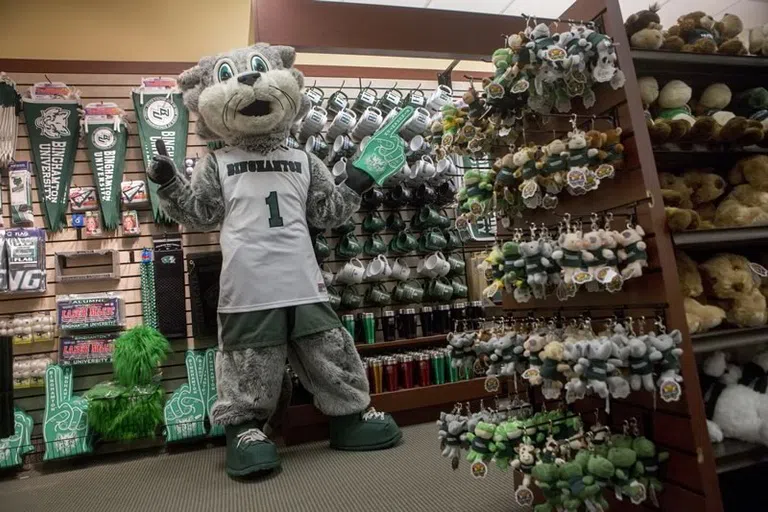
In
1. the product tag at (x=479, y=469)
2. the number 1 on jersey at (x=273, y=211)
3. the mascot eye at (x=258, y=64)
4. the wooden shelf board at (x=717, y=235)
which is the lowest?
the product tag at (x=479, y=469)

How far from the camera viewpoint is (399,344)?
2945mm

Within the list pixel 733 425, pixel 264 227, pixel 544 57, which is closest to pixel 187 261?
pixel 264 227

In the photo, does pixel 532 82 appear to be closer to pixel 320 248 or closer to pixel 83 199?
pixel 320 248

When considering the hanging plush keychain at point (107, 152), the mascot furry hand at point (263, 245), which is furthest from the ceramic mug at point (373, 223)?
the hanging plush keychain at point (107, 152)

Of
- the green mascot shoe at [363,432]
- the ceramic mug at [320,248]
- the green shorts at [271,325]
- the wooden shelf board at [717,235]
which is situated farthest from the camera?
the ceramic mug at [320,248]

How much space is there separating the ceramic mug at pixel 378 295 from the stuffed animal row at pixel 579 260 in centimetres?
168

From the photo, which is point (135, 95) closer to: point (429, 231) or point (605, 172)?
point (429, 231)

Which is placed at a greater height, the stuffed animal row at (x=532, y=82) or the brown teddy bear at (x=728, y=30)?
the brown teddy bear at (x=728, y=30)

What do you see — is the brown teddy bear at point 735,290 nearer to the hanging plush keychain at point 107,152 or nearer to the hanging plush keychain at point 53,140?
the hanging plush keychain at point 107,152

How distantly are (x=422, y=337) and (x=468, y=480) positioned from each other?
1.24m

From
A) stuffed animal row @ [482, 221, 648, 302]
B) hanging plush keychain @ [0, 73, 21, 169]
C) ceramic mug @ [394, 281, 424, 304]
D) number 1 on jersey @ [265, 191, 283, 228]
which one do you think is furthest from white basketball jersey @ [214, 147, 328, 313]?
hanging plush keychain @ [0, 73, 21, 169]

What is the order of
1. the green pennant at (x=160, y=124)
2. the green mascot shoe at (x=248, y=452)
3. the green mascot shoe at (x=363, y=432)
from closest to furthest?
the green mascot shoe at (x=248, y=452)
the green mascot shoe at (x=363, y=432)
the green pennant at (x=160, y=124)

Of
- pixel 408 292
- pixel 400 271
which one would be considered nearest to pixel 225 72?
pixel 400 271

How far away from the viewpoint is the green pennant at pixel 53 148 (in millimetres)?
2896
